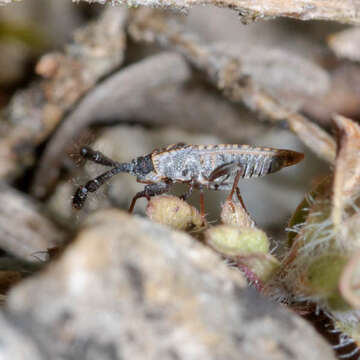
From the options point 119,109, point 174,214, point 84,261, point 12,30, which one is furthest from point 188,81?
point 84,261

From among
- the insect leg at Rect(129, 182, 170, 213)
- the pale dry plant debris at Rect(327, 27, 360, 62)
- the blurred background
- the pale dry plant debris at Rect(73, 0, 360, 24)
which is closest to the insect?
the insect leg at Rect(129, 182, 170, 213)

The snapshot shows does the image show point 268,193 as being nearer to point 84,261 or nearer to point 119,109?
point 119,109

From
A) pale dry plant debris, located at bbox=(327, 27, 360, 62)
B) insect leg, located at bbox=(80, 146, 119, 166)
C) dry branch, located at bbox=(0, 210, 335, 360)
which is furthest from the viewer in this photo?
pale dry plant debris, located at bbox=(327, 27, 360, 62)

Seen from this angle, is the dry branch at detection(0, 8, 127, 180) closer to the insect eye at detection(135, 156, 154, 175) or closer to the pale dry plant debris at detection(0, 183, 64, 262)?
the pale dry plant debris at detection(0, 183, 64, 262)

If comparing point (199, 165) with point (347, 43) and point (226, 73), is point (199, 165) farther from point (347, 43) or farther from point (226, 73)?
point (347, 43)

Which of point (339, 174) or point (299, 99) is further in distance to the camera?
point (299, 99)

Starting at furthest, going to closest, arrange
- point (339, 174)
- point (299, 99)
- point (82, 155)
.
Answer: point (299, 99)
point (82, 155)
point (339, 174)

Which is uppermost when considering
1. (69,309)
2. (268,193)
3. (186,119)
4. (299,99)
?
(69,309)
